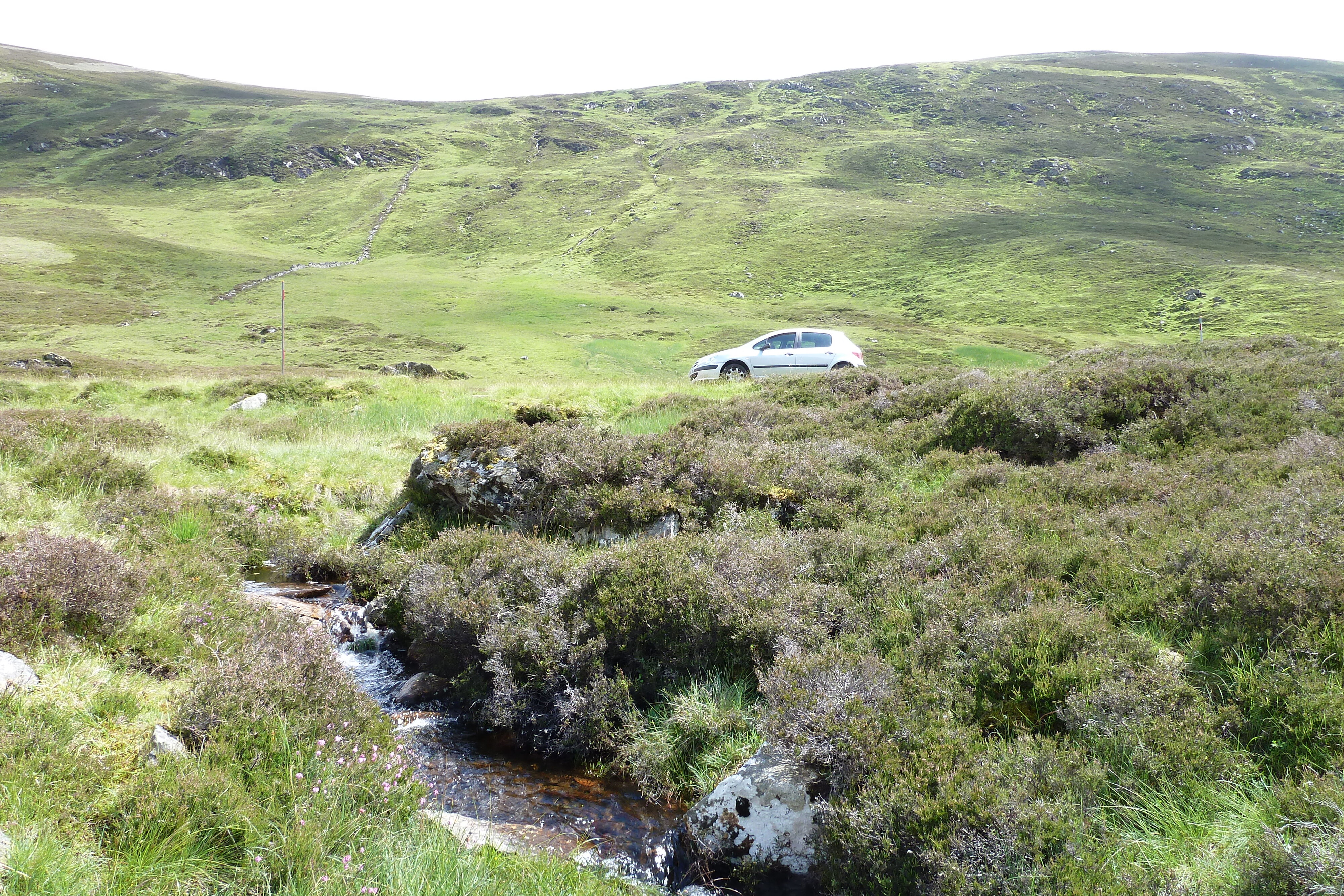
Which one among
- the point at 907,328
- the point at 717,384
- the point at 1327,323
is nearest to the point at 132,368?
the point at 717,384

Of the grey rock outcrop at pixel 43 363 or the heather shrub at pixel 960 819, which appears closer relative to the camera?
the heather shrub at pixel 960 819

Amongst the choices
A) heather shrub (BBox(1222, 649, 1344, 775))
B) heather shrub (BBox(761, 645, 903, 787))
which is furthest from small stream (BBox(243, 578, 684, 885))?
heather shrub (BBox(1222, 649, 1344, 775))

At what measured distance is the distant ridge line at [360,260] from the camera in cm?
8450

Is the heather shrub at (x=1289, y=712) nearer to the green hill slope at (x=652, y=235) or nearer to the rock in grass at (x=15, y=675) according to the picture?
the rock in grass at (x=15, y=675)

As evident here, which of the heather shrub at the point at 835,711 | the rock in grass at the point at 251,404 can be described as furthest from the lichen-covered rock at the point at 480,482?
the rock in grass at the point at 251,404

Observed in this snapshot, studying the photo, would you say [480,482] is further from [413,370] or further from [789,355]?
[413,370]

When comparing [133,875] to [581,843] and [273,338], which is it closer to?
[581,843]

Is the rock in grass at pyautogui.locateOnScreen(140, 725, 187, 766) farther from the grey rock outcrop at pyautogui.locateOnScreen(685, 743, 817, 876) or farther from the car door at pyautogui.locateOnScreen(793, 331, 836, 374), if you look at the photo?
the car door at pyautogui.locateOnScreen(793, 331, 836, 374)

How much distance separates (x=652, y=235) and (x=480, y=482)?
378 ft

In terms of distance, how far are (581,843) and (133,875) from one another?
295cm

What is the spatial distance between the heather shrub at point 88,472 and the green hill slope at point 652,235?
121ft

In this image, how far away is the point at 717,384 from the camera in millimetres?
20922

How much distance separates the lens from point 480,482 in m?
11.4

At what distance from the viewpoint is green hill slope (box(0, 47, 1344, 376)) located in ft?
212
